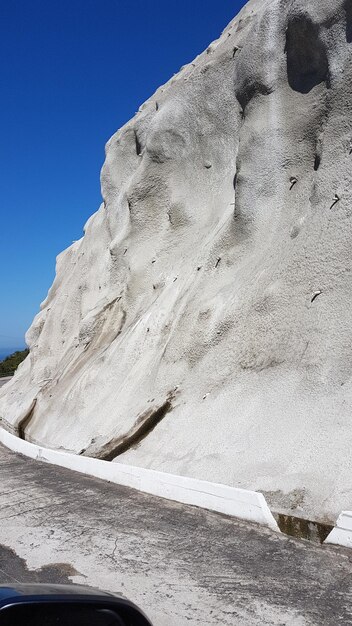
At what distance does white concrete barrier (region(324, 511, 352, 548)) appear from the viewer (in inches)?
241

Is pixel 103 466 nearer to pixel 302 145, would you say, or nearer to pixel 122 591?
pixel 122 591

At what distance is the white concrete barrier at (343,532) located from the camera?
241 inches

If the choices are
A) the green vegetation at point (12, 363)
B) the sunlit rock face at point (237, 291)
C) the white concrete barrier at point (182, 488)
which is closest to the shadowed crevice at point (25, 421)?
the sunlit rock face at point (237, 291)

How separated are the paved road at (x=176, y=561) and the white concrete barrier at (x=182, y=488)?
0.15 meters

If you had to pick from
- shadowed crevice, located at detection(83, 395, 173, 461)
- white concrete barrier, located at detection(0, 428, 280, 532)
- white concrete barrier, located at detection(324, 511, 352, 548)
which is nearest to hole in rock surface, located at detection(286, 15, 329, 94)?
shadowed crevice, located at detection(83, 395, 173, 461)

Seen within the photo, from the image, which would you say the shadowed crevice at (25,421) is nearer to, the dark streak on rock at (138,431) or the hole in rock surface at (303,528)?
the dark streak on rock at (138,431)

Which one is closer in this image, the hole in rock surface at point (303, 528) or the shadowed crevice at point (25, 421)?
the hole in rock surface at point (303, 528)

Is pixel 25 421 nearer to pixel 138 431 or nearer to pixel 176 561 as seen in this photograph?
pixel 138 431

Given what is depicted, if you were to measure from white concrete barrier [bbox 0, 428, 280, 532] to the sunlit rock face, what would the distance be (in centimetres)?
33

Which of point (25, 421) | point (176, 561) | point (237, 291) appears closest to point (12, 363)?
point (25, 421)

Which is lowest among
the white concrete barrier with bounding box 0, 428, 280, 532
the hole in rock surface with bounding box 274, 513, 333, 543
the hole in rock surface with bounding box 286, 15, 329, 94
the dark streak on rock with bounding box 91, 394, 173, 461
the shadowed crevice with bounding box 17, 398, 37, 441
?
the hole in rock surface with bounding box 274, 513, 333, 543

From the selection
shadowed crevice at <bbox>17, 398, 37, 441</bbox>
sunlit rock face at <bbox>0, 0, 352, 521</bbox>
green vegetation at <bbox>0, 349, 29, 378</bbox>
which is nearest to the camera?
sunlit rock face at <bbox>0, 0, 352, 521</bbox>

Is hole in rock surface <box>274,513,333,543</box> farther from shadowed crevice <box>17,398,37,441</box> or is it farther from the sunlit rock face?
shadowed crevice <box>17,398,37,441</box>

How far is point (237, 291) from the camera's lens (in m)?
11.2
